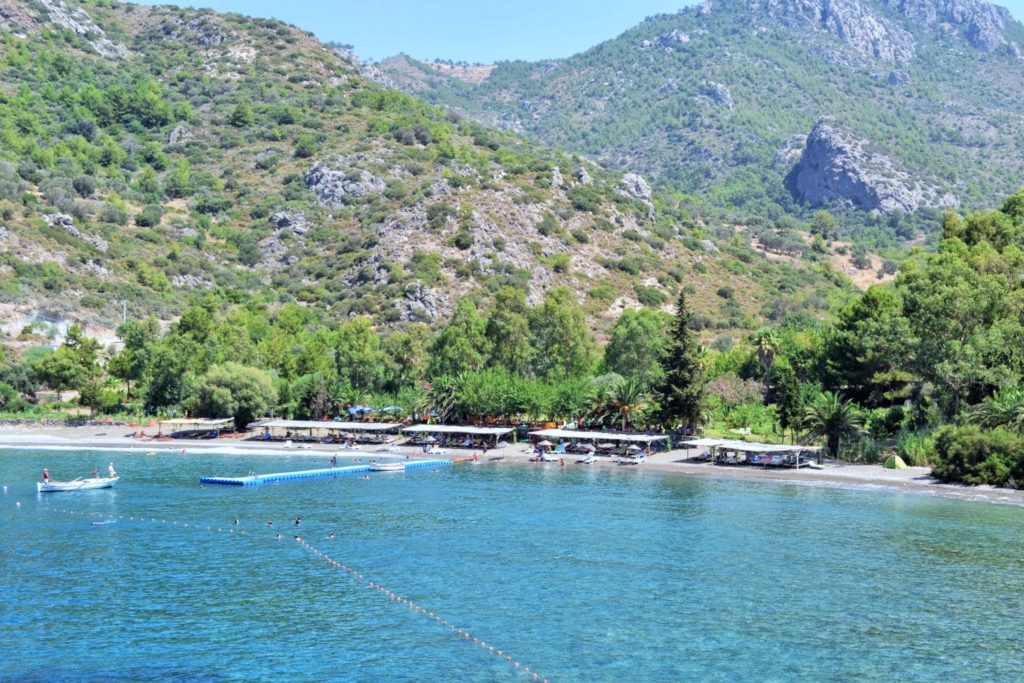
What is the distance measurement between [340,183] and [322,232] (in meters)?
13.6

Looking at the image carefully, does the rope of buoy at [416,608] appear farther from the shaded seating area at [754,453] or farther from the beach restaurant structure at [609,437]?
the shaded seating area at [754,453]

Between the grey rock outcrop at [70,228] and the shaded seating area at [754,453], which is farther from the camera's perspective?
the grey rock outcrop at [70,228]

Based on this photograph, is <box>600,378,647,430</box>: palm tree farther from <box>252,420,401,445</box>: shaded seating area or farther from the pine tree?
<box>252,420,401,445</box>: shaded seating area

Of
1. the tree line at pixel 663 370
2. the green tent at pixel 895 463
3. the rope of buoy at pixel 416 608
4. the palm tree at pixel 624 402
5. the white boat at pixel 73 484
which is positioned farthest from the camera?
the palm tree at pixel 624 402

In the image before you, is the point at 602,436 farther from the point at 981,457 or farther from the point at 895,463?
the point at 981,457

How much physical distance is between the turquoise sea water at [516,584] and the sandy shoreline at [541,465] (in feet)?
10.8

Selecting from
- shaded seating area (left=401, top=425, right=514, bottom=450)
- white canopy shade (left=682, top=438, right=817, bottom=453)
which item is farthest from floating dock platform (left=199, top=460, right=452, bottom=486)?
white canopy shade (left=682, top=438, right=817, bottom=453)

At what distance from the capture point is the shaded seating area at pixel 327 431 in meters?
95.1

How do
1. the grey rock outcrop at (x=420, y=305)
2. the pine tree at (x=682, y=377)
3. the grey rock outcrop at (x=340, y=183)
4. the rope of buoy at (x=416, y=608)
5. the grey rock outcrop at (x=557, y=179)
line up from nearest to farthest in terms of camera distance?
the rope of buoy at (x=416, y=608) → the pine tree at (x=682, y=377) → the grey rock outcrop at (x=420, y=305) → the grey rock outcrop at (x=340, y=183) → the grey rock outcrop at (x=557, y=179)

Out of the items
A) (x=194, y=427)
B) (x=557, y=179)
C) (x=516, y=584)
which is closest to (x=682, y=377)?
(x=516, y=584)

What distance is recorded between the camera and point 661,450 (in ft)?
292

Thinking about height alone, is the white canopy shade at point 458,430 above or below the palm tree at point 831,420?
below

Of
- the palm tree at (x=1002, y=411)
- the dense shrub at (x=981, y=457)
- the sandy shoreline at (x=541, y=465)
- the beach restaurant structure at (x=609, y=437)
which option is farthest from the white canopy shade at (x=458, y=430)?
the palm tree at (x=1002, y=411)

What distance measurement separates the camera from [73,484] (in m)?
68.8
